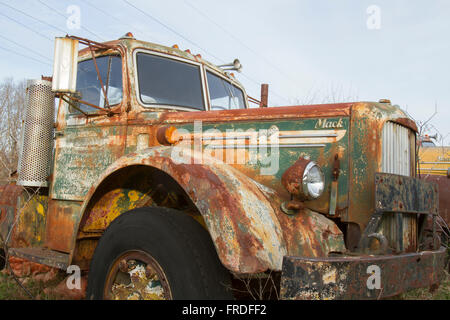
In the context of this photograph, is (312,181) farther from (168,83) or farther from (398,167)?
(168,83)

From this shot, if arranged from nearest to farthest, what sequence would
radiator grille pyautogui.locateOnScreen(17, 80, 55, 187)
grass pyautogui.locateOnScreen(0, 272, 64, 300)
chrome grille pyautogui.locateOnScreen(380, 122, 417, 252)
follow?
chrome grille pyautogui.locateOnScreen(380, 122, 417, 252), grass pyautogui.locateOnScreen(0, 272, 64, 300), radiator grille pyautogui.locateOnScreen(17, 80, 55, 187)

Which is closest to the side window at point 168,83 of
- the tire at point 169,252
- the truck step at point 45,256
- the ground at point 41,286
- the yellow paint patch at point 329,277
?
the tire at point 169,252

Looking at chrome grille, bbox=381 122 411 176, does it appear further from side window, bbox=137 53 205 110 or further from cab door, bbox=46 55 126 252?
cab door, bbox=46 55 126 252

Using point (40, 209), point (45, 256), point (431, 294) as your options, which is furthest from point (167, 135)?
point (431, 294)

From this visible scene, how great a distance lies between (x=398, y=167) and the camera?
9.23 feet

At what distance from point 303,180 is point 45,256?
93.8 inches

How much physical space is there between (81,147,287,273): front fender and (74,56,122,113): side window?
119 cm

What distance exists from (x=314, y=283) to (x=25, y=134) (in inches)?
127

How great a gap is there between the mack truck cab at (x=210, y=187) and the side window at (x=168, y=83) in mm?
11

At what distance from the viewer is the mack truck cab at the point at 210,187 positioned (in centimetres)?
212

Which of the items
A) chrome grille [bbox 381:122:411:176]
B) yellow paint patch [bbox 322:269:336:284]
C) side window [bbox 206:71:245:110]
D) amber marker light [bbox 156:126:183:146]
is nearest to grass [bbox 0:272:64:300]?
amber marker light [bbox 156:126:183:146]

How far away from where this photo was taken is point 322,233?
2.41m

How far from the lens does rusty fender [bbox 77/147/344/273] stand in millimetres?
2076
